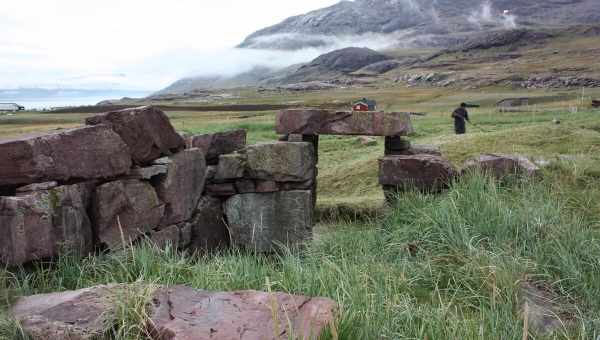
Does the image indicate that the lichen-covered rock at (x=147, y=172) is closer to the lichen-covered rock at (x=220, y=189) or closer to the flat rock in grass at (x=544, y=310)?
the lichen-covered rock at (x=220, y=189)

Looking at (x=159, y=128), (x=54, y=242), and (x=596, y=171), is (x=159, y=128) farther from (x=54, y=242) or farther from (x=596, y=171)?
(x=596, y=171)

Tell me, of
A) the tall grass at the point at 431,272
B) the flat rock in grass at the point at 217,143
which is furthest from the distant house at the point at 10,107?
the tall grass at the point at 431,272

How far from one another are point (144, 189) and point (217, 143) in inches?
103

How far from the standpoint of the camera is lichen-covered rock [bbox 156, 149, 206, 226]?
935 cm

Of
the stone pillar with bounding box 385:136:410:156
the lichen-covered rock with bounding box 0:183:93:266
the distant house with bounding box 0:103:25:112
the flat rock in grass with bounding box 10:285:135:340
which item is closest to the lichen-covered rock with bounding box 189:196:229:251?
the lichen-covered rock with bounding box 0:183:93:266

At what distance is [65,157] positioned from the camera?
7.72 meters

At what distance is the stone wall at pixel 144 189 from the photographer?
7246 millimetres

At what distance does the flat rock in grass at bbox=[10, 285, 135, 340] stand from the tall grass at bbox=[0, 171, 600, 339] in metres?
0.19

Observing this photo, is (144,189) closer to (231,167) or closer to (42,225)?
(42,225)

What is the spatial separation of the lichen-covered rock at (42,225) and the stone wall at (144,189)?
0.5 inches

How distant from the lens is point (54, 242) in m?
7.31

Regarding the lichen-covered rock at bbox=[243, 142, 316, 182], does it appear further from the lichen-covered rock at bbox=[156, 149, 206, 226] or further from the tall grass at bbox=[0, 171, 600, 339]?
the tall grass at bbox=[0, 171, 600, 339]

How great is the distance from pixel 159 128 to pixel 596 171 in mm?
9295

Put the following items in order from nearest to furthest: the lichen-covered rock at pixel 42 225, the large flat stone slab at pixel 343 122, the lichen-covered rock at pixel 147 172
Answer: the lichen-covered rock at pixel 42 225 → the lichen-covered rock at pixel 147 172 → the large flat stone slab at pixel 343 122
